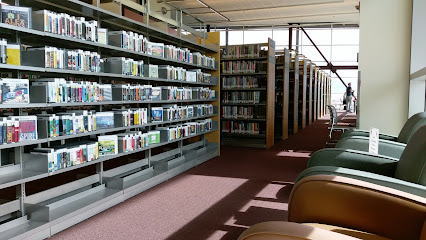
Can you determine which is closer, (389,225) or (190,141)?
(389,225)

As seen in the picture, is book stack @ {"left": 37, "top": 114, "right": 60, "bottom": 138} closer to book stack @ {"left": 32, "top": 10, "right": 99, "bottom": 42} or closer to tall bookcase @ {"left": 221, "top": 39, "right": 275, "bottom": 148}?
book stack @ {"left": 32, "top": 10, "right": 99, "bottom": 42}

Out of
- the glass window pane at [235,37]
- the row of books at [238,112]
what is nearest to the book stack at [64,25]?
the row of books at [238,112]

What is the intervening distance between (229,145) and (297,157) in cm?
201

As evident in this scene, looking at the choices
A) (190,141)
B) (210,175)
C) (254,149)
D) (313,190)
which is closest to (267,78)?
(254,149)

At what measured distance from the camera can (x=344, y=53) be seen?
18.8m

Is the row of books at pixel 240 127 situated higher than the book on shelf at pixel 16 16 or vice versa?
the book on shelf at pixel 16 16

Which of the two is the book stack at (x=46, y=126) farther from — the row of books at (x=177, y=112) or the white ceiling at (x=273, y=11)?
the white ceiling at (x=273, y=11)

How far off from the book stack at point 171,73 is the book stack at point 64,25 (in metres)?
1.37

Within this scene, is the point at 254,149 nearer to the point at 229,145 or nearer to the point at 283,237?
the point at 229,145

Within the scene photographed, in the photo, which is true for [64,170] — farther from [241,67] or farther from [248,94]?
[241,67]

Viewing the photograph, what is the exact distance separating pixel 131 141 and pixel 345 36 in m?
16.8

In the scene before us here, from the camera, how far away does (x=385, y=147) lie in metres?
3.09

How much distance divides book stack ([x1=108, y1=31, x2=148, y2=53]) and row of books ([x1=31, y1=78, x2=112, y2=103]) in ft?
1.78

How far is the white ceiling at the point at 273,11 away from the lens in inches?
513
